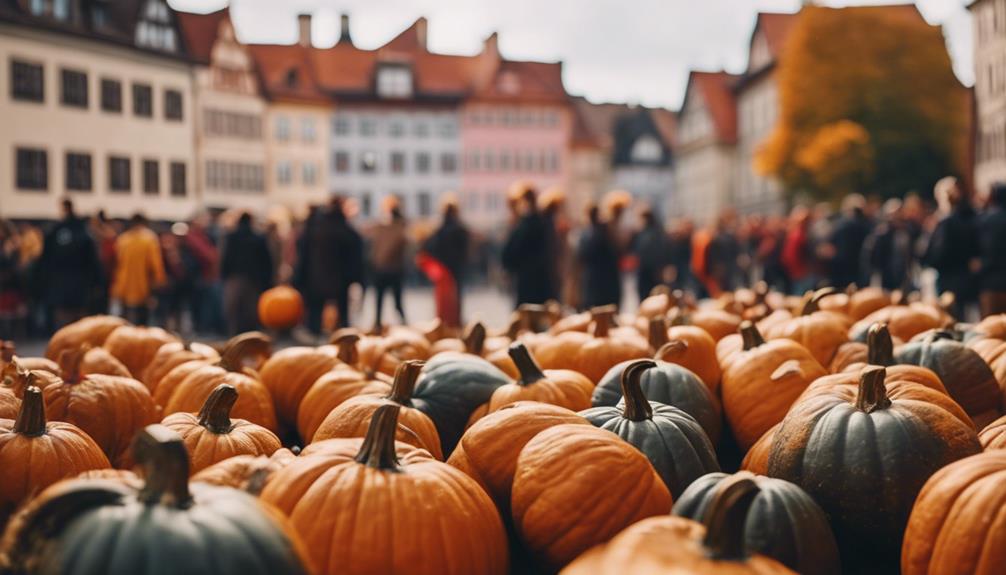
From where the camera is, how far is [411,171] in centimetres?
6259

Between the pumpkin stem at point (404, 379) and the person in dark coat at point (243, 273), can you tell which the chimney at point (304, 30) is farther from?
the pumpkin stem at point (404, 379)

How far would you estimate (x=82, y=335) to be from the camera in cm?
530

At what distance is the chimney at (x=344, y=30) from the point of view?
206 ft

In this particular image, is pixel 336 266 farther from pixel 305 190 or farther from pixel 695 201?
pixel 695 201

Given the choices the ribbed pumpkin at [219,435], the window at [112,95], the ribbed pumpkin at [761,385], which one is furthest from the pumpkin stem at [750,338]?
the window at [112,95]

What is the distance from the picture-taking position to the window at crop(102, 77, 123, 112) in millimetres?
38125

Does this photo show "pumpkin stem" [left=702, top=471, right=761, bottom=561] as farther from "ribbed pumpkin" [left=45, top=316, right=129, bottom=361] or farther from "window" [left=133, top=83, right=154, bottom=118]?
"window" [left=133, top=83, right=154, bottom=118]

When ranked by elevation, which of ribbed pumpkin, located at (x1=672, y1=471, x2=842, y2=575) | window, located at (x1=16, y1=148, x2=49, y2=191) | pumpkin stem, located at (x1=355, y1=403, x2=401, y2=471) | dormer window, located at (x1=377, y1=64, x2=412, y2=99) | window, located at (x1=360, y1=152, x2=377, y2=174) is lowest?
ribbed pumpkin, located at (x1=672, y1=471, x2=842, y2=575)

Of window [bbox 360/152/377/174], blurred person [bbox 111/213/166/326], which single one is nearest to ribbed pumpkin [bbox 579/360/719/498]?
blurred person [bbox 111/213/166/326]

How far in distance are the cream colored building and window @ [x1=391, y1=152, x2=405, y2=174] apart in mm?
18794

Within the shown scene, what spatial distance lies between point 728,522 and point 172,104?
43237mm

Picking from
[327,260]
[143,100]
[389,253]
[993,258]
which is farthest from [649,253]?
[143,100]

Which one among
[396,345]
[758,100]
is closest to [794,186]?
[758,100]

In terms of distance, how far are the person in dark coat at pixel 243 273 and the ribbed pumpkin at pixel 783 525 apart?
437 inches
